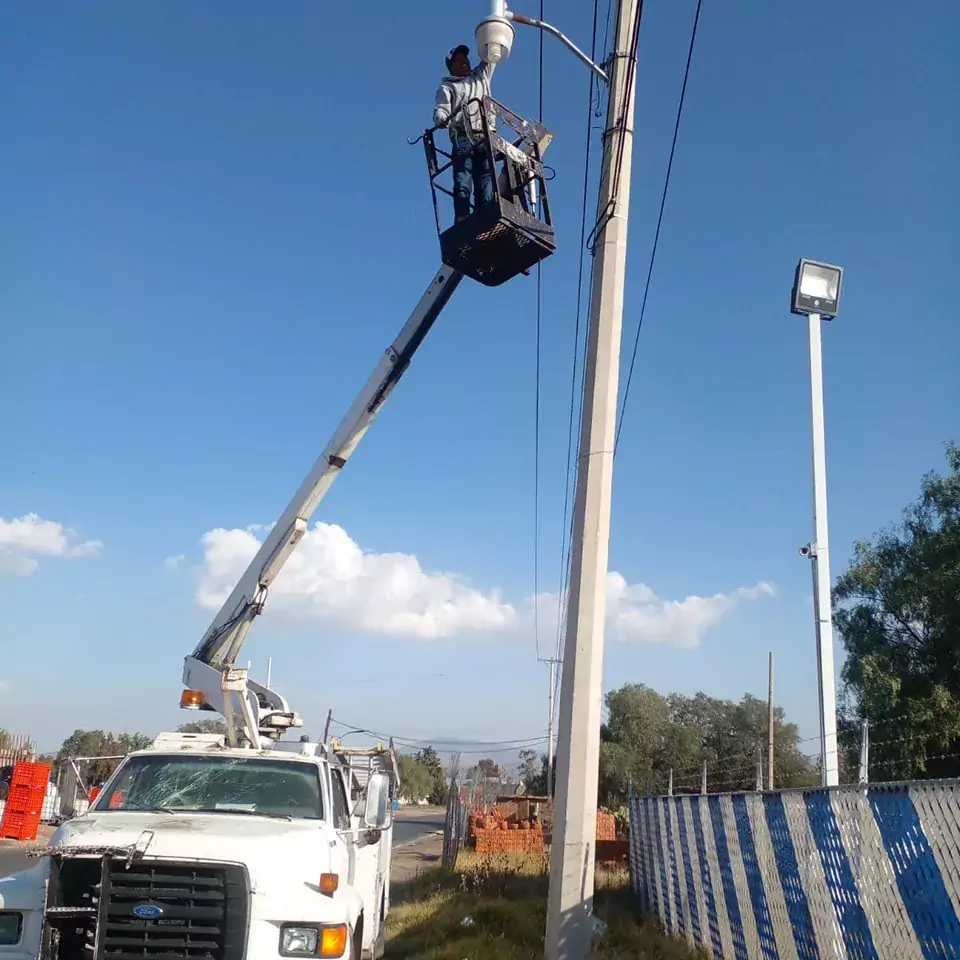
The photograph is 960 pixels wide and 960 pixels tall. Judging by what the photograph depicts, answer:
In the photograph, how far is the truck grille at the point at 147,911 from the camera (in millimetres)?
4766

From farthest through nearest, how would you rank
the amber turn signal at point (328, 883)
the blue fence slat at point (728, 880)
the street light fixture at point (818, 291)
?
the street light fixture at point (818, 291)
the blue fence slat at point (728, 880)
the amber turn signal at point (328, 883)

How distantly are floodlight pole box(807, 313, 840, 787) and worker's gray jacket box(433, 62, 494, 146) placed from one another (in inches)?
452

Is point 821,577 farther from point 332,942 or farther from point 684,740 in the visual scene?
point 684,740

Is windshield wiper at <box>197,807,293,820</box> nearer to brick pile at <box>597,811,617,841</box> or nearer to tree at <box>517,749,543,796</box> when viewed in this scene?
brick pile at <box>597,811,617,841</box>

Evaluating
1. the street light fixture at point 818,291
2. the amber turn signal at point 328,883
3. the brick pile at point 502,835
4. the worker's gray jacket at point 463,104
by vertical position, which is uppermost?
the street light fixture at point 818,291

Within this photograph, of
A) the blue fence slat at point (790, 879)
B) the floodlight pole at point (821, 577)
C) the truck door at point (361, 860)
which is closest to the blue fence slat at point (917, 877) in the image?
the blue fence slat at point (790, 879)

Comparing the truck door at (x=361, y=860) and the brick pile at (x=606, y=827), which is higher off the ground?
the truck door at (x=361, y=860)

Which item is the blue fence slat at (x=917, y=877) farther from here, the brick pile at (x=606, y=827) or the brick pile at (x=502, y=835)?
the brick pile at (x=606, y=827)

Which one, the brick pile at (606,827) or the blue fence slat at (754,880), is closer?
the blue fence slat at (754,880)

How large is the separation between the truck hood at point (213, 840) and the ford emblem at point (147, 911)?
24 cm

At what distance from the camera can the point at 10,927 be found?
495cm

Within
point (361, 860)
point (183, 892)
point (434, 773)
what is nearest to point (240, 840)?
point (183, 892)

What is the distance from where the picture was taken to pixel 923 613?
23.6m

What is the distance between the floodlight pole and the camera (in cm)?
1521
